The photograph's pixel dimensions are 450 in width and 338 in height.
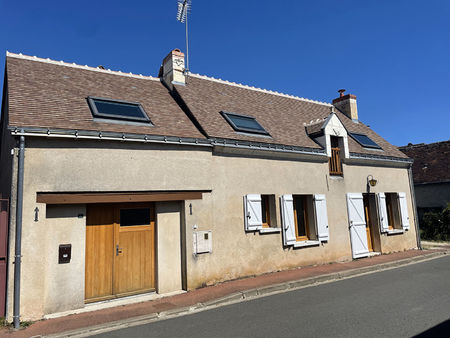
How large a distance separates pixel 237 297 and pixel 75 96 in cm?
648

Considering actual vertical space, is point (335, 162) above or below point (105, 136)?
below

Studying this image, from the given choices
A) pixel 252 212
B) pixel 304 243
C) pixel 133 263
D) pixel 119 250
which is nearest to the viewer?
pixel 119 250

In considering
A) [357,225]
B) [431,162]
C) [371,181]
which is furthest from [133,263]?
[431,162]

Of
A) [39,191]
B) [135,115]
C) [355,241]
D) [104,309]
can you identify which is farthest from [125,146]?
[355,241]

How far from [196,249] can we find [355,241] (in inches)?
250

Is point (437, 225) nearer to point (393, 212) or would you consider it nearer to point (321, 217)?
point (393, 212)

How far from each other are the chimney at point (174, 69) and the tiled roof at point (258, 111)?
310mm

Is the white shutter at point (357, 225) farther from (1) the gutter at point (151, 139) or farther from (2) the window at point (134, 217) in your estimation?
(2) the window at point (134, 217)

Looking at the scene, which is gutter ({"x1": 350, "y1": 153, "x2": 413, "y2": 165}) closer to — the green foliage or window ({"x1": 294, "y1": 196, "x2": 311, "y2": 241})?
window ({"x1": 294, "y1": 196, "x2": 311, "y2": 241})

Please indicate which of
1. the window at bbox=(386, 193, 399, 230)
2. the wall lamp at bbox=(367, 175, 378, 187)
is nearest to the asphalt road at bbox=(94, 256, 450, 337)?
the wall lamp at bbox=(367, 175, 378, 187)

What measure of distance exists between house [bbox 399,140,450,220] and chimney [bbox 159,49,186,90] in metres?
15.8

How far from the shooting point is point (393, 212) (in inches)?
520

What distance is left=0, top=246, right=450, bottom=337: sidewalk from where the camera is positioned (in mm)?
5457

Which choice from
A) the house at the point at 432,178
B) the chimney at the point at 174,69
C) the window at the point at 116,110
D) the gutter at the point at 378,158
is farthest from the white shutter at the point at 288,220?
the house at the point at 432,178
